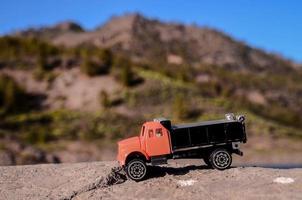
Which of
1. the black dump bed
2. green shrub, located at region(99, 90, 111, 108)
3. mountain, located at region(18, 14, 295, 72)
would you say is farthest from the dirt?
mountain, located at region(18, 14, 295, 72)

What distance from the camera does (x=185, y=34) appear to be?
491ft

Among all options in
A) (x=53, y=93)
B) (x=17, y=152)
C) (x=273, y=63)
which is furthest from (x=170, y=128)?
(x=273, y=63)

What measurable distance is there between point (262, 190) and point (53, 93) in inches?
2048

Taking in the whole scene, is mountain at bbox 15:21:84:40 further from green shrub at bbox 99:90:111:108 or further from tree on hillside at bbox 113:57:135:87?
green shrub at bbox 99:90:111:108

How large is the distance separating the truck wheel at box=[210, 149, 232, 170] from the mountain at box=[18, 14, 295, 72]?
350ft

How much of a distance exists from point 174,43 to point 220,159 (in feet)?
405

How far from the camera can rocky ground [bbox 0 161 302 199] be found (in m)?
16.9

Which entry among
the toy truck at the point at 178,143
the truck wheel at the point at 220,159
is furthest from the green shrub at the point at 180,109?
the toy truck at the point at 178,143

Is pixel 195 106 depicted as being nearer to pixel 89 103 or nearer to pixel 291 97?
pixel 89 103

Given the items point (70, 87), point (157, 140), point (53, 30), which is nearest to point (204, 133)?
point (157, 140)

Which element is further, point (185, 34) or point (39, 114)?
point (185, 34)

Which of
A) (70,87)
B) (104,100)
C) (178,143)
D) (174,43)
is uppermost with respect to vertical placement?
(174,43)

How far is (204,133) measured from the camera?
1844 centimetres

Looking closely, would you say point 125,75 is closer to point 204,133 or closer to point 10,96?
point 10,96
